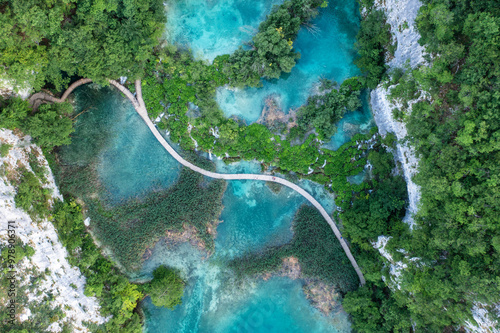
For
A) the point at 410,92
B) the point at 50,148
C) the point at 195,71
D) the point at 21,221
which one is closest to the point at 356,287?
the point at 410,92

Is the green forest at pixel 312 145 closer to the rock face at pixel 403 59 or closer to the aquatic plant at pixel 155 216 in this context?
the aquatic plant at pixel 155 216

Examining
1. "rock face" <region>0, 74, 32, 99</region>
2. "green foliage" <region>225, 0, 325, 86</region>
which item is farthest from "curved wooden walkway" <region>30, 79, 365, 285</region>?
"green foliage" <region>225, 0, 325, 86</region>

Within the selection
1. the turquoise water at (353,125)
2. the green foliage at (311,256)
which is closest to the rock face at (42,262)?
the green foliage at (311,256)

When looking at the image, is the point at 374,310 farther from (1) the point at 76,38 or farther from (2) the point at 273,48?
(1) the point at 76,38

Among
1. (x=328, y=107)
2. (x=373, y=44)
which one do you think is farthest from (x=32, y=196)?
(x=373, y=44)

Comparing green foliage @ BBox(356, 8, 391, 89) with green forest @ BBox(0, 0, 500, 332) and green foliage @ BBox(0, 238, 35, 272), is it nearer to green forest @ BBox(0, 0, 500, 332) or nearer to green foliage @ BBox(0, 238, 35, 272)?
green forest @ BBox(0, 0, 500, 332)
